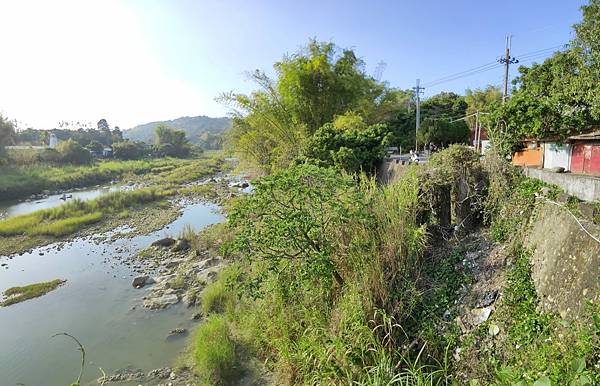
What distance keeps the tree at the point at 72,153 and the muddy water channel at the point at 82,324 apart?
2552 cm

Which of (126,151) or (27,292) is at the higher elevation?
(126,151)

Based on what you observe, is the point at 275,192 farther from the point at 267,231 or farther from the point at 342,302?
the point at 342,302

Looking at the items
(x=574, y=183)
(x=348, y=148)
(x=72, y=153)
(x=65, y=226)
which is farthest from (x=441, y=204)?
(x=72, y=153)

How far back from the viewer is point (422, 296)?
11.6 feet

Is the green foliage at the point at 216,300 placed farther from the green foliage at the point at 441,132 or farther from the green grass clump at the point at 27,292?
the green foliage at the point at 441,132

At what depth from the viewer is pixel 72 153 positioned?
32.2 metres

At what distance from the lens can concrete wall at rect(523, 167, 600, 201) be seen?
4.06 metres

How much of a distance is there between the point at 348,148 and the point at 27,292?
8335 mm

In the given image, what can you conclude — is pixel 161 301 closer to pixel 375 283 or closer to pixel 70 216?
pixel 375 283

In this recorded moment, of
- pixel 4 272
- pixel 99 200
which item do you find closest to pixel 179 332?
pixel 4 272

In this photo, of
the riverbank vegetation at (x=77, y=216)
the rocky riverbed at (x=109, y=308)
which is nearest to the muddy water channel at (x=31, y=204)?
the riverbank vegetation at (x=77, y=216)

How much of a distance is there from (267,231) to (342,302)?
44.8 inches

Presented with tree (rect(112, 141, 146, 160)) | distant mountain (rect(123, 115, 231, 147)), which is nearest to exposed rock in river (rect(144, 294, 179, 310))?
tree (rect(112, 141, 146, 160))

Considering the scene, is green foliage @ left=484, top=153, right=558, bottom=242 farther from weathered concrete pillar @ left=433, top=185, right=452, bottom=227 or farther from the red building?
the red building
